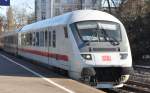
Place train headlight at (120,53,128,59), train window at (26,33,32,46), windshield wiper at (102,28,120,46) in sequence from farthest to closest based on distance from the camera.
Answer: train window at (26,33,32,46) < windshield wiper at (102,28,120,46) < train headlight at (120,53,128,59)

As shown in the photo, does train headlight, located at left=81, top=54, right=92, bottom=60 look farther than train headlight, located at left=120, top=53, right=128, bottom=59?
No

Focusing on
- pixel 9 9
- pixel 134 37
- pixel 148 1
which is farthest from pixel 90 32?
pixel 9 9

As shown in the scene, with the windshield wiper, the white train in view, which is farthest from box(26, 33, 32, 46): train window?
the windshield wiper

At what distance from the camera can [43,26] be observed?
82.8ft

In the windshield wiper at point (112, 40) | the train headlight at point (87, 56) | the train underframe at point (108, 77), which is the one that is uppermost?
the windshield wiper at point (112, 40)

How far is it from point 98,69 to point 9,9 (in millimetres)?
85806

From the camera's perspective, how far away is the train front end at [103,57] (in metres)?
17.5

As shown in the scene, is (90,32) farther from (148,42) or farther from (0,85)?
(148,42)

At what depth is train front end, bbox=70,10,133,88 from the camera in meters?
17.5

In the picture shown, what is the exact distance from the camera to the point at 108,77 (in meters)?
17.8

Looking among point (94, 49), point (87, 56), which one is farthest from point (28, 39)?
point (87, 56)

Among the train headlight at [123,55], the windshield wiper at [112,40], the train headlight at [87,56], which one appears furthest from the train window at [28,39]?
the train headlight at [123,55]

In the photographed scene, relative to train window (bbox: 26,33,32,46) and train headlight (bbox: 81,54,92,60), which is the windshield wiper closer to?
train headlight (bbox: 81,54,92,60)

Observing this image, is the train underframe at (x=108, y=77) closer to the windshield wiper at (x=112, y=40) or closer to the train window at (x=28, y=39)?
the windshield wiper at (x=112, y=40)
